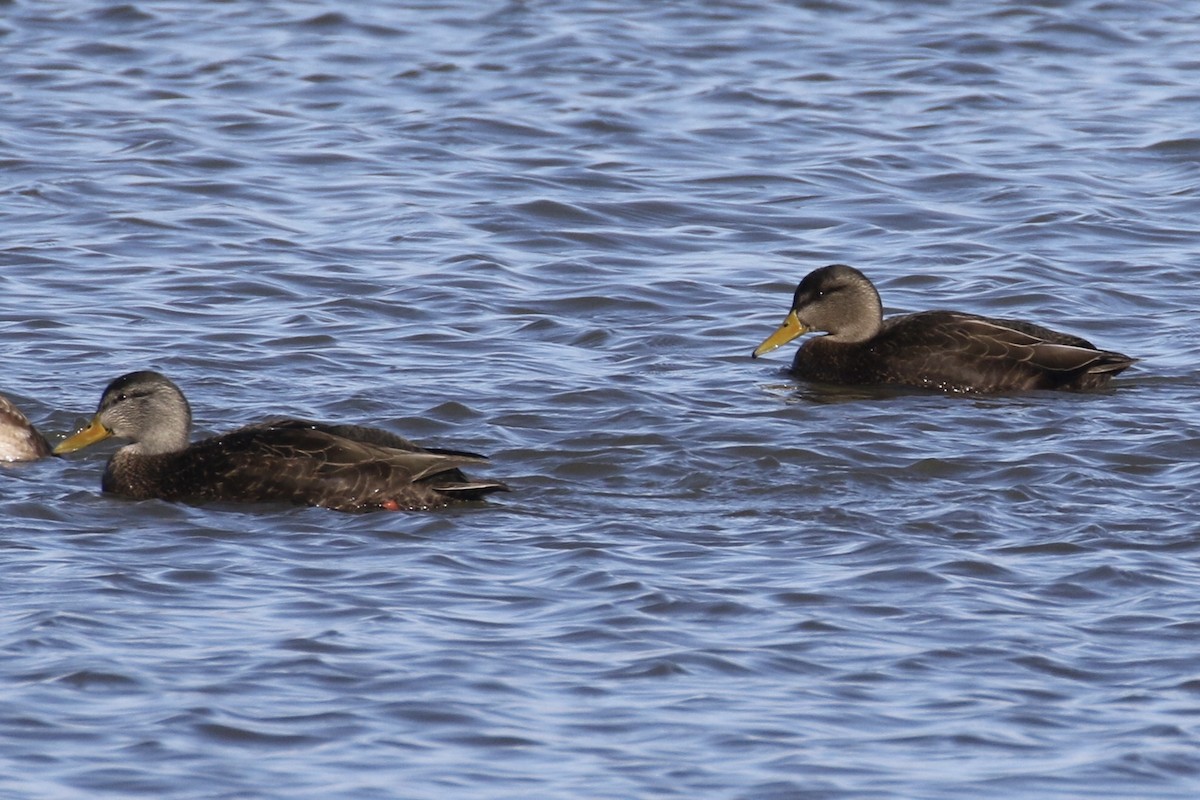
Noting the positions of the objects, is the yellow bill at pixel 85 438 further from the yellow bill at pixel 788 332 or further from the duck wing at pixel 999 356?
the duck wing at pixel 999 356

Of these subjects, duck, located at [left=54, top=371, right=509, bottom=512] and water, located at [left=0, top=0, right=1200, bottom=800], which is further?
duck, located at [left=54, top=371, right=509, bottom=512]

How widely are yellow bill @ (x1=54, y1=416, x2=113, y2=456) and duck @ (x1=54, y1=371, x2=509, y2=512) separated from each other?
0.43 feet

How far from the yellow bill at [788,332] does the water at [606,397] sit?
0.28m

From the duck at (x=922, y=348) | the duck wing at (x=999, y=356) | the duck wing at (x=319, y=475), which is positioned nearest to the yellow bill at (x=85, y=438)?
the duck wing at (x=319, y=475)

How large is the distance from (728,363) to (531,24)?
991cm

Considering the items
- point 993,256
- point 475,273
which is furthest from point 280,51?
point 993,256

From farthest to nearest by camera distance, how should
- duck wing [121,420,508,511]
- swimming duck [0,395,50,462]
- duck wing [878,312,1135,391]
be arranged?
duck wing [878,312,1135,391], swimming duck [0,395,50,462], duck wing [121,420,508,511]

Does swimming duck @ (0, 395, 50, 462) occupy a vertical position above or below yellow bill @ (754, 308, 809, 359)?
above

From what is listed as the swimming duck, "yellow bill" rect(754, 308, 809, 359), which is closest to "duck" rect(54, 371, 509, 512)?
the swimming duck

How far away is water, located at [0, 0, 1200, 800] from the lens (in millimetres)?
7223

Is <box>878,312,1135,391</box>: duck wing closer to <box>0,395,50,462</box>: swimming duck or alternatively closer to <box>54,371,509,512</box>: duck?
<box>54,371,509,512</box>: duck

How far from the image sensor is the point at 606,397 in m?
11.7

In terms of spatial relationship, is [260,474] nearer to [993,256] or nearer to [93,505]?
[93,505]

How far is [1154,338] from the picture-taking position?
43.4ft
